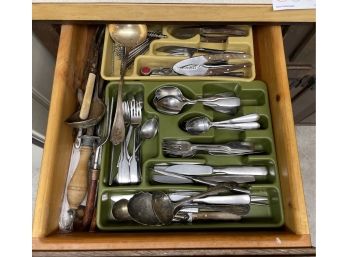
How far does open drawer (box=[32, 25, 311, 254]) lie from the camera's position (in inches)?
22.8

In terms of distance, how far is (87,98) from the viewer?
0.71 m

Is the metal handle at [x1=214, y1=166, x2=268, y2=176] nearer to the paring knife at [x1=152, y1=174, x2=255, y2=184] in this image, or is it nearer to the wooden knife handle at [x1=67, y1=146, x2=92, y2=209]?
the paring knife at [x1=152, y1=174, x2=255, y2=184]

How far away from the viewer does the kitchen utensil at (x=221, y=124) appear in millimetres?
730

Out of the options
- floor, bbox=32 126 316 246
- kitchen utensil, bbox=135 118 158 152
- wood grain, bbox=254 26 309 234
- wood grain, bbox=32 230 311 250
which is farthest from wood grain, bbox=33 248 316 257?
floor, bbox=32 126 316 246

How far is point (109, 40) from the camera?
31.3 inches

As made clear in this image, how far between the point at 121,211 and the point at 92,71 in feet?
1.08

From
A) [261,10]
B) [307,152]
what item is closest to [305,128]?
[307,152]

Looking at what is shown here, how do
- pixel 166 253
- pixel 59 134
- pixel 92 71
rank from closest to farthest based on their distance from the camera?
pixel 166 253 < pixel 59 134 < pixel 92 71

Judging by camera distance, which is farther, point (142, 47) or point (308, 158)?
point (308, 158)

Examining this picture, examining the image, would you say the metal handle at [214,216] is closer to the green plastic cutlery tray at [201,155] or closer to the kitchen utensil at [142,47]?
the green plastic cutlery tray at [201,155]

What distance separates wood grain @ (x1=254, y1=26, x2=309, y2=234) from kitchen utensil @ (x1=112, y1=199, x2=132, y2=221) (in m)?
0.32

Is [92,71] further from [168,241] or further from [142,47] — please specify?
[168,241]

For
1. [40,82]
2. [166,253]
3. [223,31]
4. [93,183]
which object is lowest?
[166,253]

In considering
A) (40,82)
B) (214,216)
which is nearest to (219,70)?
(214,216)
